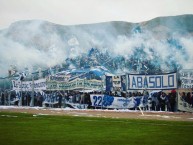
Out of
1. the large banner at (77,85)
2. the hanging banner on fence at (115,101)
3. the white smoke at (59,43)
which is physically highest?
the white smoke at (59,43)

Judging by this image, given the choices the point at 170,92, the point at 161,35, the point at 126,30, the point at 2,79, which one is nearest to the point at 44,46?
the point at 2,79

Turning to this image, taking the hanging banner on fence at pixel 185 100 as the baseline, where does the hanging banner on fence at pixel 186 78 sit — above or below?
above

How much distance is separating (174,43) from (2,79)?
21.6 metres

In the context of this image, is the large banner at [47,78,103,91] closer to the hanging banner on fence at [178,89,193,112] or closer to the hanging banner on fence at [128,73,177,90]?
the hanging banner on fence at [128,73,177,90]

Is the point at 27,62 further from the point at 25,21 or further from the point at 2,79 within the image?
the point at 25,21

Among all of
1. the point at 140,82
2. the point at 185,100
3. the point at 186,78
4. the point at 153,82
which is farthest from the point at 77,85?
the point at 185,100

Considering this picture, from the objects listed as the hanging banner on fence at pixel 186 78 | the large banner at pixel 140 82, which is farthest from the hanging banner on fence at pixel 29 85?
the hanging banner on fence at pixel 186 78

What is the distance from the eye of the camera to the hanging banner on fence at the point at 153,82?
32969 millimetres

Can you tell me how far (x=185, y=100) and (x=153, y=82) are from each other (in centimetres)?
407

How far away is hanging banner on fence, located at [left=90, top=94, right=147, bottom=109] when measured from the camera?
34.0m

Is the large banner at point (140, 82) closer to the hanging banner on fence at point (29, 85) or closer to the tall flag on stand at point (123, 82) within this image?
the tall flag on stand at point (123, 82)

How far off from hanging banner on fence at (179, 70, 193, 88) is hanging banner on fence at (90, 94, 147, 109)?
4151 millimetres

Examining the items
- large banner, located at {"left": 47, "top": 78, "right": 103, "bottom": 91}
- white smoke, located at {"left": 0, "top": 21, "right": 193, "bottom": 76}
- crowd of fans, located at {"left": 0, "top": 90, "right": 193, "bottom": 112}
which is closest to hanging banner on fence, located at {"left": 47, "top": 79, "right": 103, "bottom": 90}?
A: large banner, located at {"left": 47, "top": 78, "right": 103, "bottom": 91}

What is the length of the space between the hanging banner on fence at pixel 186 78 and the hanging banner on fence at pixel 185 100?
1.08m
